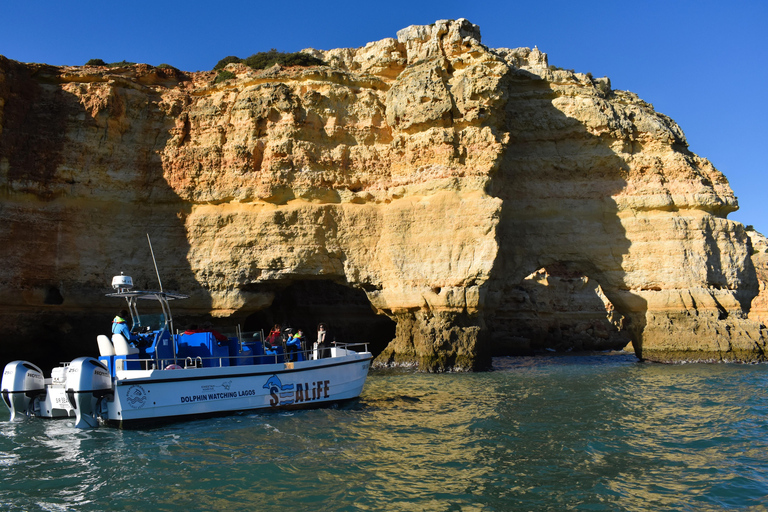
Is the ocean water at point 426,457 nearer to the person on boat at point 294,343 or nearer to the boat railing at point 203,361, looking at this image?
the boat railing at point 203,361

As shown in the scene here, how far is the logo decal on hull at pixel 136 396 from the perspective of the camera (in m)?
9.98

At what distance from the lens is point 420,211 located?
19.0 meters

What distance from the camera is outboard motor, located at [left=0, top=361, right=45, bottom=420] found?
427 inches

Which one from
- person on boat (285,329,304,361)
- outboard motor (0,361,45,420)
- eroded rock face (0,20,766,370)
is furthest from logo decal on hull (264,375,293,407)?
eroded rock face (0,20,766,370)

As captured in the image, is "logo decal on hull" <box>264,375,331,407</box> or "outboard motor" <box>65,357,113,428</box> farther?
"logo decal on hull" <box>264,375,331,407</box>

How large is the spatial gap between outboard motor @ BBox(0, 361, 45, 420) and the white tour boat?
16 mm

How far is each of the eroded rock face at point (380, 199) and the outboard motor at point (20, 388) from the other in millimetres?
8159

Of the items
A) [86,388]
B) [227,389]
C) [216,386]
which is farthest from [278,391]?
[86,388]

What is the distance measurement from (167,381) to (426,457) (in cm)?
506

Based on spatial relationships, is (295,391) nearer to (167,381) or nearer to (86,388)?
(167,381)

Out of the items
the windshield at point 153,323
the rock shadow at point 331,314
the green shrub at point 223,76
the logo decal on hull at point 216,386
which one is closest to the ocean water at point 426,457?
the logo decal on hull at point 216,386

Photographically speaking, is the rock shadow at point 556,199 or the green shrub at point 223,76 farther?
the green shrub at point 223,76

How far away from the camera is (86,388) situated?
9.74 metres

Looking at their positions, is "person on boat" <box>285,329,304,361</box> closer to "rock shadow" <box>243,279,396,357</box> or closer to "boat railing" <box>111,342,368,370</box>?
"boat railing" <box>111,342,368,370</box>
